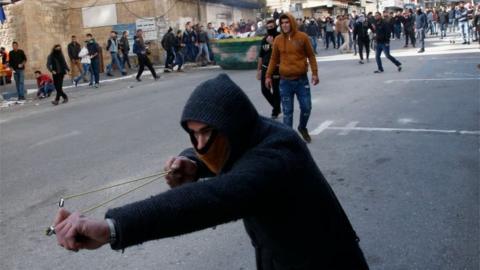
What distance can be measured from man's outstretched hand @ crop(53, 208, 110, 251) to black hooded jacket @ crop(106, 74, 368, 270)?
4cm

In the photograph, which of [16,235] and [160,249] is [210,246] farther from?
[16,235]

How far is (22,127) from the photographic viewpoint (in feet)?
38.1

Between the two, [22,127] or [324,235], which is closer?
[324,235]

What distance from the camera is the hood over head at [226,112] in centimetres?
169

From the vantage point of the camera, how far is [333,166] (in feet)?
21.2

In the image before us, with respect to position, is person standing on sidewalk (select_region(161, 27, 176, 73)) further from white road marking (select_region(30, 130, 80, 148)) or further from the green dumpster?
white road marking (select_region(30, 130, 80, 148))

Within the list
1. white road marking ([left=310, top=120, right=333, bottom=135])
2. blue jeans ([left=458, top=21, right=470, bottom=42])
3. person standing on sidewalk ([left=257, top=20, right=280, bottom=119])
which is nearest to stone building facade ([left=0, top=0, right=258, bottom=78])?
blue jeans ([left=458, top=21, right=470, bottom=42])

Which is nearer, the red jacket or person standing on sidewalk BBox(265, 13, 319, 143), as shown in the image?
person standing on sidewalk BBox(265, 13, 319, 143)

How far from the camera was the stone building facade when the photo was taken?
24688 millimetres

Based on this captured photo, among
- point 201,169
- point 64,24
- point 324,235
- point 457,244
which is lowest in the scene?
point 457,244

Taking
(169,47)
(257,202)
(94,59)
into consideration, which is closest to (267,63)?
(257,202)

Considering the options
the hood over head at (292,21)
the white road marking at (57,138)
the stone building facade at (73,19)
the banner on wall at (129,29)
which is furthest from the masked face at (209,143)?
the banner on wall at (129,29)

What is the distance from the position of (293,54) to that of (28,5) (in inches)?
809

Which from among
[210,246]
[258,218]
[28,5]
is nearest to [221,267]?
[210,246]
